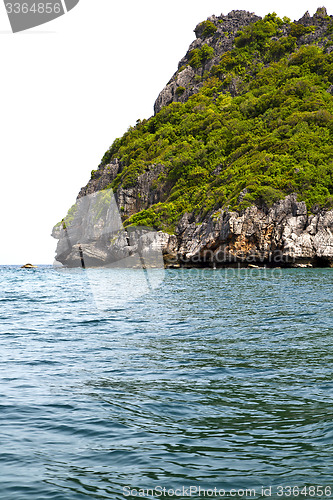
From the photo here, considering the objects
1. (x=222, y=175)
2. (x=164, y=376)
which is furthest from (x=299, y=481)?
(x=222, y=175)

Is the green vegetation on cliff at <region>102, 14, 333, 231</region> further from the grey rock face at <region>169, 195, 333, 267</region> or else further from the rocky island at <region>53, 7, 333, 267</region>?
the grey rock face at <region>169, 195, 333, 267</region>

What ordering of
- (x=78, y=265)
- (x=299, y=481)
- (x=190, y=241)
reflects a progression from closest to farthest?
1. (x=299, y=481)
2. (x=190, y=241)
3. (x=78, y=265)

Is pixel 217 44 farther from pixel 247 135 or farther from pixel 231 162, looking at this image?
pixel 231 162

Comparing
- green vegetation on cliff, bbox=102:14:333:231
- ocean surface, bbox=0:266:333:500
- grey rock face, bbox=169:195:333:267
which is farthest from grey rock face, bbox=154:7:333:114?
ocean surface, bbox=0:266:333:500

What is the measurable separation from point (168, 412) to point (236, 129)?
302ft

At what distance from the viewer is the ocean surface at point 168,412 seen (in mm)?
4332

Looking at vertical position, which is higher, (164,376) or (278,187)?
(278,187)

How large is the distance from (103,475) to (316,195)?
60.6 metres

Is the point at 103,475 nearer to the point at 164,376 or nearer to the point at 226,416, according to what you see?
the point at 226,416

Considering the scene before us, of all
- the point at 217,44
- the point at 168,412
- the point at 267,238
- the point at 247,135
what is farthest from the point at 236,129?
the point at 168,412

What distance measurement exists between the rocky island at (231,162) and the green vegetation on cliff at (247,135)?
24 centimetres

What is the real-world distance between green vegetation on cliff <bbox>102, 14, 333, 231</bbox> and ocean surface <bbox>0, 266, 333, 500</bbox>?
172ft

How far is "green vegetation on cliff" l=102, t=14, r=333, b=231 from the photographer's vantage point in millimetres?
65250

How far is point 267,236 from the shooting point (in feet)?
197
